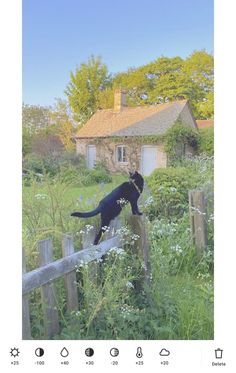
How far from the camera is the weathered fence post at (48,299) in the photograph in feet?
3.16

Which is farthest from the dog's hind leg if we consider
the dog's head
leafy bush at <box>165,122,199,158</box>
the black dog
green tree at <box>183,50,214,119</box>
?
green tree at <box>183,50,214,119</box>

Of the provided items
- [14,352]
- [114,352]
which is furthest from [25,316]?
[114,352]

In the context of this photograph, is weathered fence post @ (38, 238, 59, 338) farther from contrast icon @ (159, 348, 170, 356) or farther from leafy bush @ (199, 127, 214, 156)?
leafy bush @ (199, 127, 214, 156)

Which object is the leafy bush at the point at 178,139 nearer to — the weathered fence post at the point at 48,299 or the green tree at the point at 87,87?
the green tree at the point at 87,87

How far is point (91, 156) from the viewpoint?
3.51 feet

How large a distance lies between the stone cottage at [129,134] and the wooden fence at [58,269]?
0.16 metres

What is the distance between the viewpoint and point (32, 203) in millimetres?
1053

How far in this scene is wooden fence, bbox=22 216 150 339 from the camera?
0.93 meters

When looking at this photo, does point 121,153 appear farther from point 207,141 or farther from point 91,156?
point 207,141

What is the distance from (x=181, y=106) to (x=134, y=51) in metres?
0.18

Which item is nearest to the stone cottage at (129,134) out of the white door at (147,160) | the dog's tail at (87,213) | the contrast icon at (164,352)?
the white door at (147,160)

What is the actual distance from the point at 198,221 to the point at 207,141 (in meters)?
0.36
